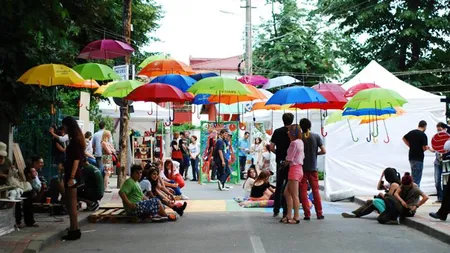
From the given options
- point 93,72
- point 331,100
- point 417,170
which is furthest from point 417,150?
point 93,72

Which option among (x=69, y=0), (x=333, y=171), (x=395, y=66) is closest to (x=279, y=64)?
(x=395, y=66)

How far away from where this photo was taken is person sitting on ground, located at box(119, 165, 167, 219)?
12812 mm

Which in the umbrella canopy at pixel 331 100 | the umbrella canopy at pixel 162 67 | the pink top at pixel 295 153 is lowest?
the pink top at pixel 295 153

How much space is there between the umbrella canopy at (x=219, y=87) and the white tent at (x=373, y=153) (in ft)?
12.1

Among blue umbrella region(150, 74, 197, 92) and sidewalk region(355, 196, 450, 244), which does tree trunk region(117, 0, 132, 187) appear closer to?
blue umbrella region(150, 74, 197, 92)

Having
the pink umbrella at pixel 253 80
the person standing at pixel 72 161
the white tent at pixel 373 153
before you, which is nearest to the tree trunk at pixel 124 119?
the pink umbrella at pixel 253 80

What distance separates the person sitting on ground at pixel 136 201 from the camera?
42.0 ft

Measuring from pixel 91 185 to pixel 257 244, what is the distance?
469 cm

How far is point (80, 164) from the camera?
10.5 m

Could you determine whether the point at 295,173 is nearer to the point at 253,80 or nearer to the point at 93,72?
the point at 93,72

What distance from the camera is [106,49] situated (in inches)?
691

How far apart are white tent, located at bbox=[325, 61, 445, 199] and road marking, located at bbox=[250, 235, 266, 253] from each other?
8.54m

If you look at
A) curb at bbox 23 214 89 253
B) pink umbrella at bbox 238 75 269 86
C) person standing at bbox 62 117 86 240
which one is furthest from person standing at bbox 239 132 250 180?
person standing at bbox 62 117 86 240

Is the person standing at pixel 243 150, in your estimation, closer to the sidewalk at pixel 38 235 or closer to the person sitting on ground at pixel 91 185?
the person sitting on ground at pixel 91 185
